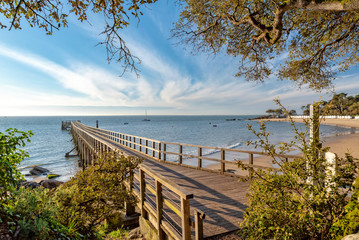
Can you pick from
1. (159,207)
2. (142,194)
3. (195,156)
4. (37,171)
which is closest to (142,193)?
(142,194)

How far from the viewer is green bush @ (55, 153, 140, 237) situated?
4.13 metres

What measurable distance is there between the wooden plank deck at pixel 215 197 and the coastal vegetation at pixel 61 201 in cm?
199

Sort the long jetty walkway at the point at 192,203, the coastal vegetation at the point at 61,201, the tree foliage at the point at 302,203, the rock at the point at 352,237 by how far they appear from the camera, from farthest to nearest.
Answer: the long jetty walkway at the point at 192,203, the coastal vegetation at the point at 61,201, the tree foliage at the point at 302,203, the rock at the point at 352,237

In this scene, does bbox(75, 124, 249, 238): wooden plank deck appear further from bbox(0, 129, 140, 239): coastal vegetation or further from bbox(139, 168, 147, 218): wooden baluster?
bbox(0, 129, 140, 239): coastal vegetation

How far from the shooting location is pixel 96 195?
4.82 m

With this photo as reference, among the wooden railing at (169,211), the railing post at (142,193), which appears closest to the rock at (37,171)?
the wooden railing at (169,211)

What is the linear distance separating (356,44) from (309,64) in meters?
1.48

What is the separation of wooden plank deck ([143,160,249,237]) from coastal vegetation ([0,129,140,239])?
199cm

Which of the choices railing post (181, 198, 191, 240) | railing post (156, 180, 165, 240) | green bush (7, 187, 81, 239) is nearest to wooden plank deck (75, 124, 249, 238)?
railing post (181, 198, 191, 240)

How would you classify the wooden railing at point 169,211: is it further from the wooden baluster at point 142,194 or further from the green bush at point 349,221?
the green bush at point 349,221

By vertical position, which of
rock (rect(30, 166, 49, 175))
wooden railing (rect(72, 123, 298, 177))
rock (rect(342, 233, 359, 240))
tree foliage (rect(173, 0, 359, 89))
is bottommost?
rock (rect(30, 166, 49, 175))

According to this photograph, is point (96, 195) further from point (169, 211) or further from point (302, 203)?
point (302, 203)

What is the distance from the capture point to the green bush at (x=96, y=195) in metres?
4.13

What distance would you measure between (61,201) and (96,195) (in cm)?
79
